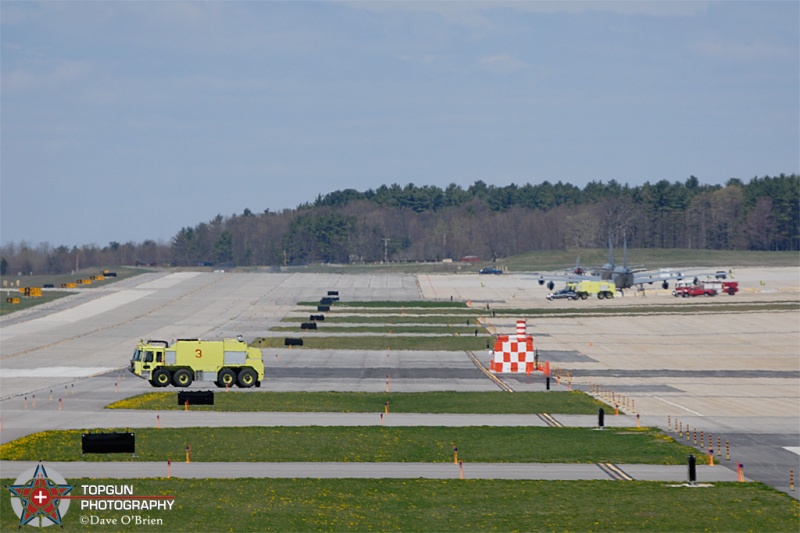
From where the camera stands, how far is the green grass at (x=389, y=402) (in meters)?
58.9

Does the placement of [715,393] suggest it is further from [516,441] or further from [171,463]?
[171,463]

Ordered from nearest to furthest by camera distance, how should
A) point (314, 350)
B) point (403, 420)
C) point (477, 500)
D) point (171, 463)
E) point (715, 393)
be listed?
point (477, 500) → point (171, 463) → point (403, 420) → point (715, 393) → point (314, 350)

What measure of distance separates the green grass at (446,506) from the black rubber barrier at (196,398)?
69.1 ft

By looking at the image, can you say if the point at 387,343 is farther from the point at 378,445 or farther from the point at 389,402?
the point at 378,445

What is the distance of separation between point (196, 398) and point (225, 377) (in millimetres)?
7642

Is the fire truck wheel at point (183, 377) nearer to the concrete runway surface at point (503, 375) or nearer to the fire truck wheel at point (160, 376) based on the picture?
the fire truck wheel at point (160, 376)

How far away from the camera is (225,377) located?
66.9 m

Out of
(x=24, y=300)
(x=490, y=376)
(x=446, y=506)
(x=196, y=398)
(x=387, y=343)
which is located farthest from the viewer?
(x=24, y=300)

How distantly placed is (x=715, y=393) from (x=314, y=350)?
4193 centimetres

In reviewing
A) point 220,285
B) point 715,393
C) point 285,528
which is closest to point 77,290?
point 220,285

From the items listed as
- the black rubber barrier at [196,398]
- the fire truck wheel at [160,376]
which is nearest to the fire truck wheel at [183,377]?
the fire truck wheel at [160,376]

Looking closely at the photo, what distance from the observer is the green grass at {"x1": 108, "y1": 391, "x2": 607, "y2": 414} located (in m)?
58.9

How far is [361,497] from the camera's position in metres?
36.2

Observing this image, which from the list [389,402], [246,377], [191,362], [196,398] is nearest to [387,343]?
[246,377]
